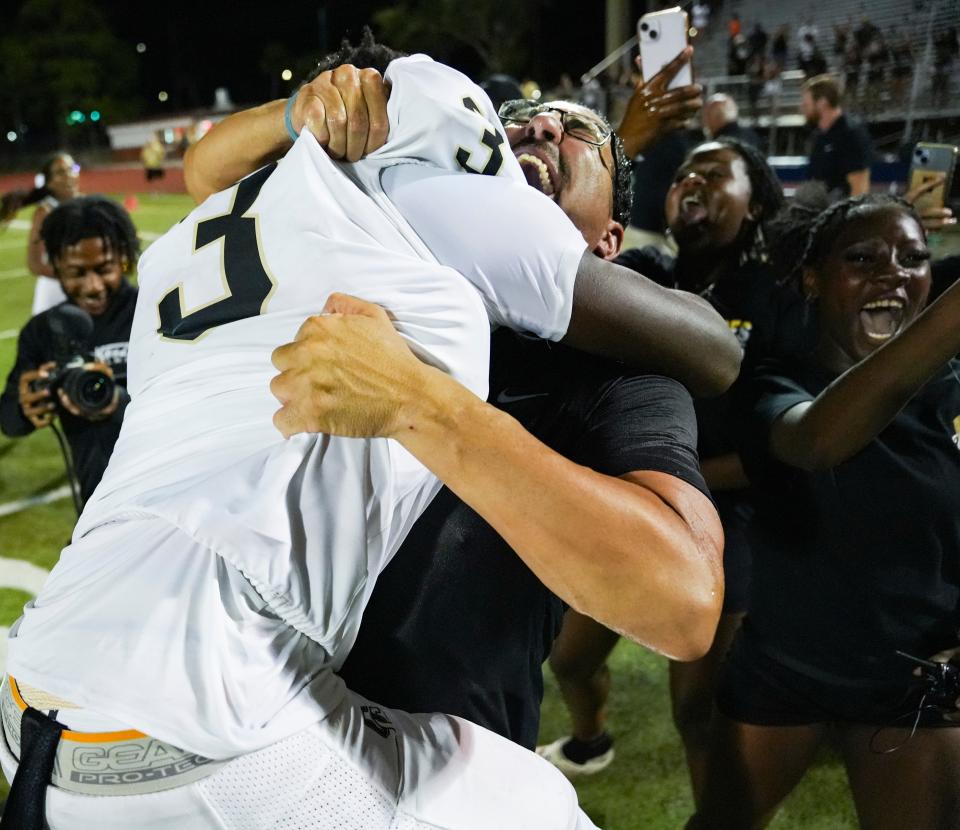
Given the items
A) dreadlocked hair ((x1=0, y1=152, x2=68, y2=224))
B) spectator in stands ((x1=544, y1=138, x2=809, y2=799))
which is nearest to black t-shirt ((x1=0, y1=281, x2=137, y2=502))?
spectator in stands ((x1=544, y1=138, x2=809, y2=799))

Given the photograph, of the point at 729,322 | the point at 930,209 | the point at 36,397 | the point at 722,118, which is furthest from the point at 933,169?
the point at 36,397

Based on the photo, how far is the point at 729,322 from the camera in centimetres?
269

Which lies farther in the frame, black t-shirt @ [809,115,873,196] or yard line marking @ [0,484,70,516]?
black t-shirt @ [809,115,873,196]

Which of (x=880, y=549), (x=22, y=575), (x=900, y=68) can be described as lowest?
(x=22, y=575)

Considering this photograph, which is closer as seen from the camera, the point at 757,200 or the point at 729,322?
the point at 729,322

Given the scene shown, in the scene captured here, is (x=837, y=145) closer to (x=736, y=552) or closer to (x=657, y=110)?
(x=657, y=110)

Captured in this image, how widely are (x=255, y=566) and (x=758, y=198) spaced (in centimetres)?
268

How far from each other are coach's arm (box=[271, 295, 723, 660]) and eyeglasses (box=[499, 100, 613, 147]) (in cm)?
81

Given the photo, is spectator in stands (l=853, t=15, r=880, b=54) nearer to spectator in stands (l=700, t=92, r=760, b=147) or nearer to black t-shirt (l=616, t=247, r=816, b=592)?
spectator in stands (l=700, t=92, r=760, b=147)

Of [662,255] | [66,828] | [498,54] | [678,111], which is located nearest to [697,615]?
[66,828]

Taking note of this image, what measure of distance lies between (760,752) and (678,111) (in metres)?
2.08

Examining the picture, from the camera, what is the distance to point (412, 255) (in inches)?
48.6

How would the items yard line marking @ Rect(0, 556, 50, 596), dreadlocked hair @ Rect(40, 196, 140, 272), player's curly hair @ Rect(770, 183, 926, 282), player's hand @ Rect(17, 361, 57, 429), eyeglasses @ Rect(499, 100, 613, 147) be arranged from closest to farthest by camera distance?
eyeglasses @ Rect(499, 100, 613, 147) < player's curly hair @ Rect(770, 183, 926, 282) < player's hand @ Rect(17, 361, 57, 429) < dreadlocked hair @ Rect(40, 196, 140, 272) < yard line marking @ Rect(0, 556, 50, 596)

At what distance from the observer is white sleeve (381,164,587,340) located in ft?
4.04
